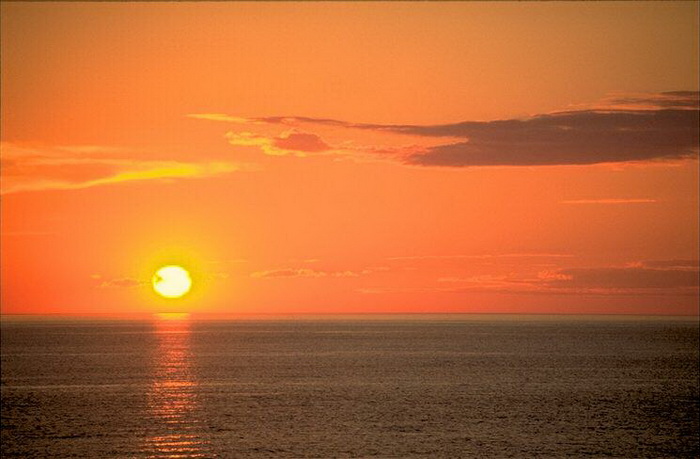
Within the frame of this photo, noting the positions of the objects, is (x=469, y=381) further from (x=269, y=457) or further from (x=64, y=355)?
(x=64, y=355)

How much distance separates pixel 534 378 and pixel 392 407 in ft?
156

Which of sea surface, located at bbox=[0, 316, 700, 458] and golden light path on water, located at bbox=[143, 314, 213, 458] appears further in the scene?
sea surface, located at bbox=[0, 316, 700, 458]

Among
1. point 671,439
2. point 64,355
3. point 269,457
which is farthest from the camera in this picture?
point 64,355

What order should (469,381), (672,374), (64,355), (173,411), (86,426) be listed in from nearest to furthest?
(86,426) → (173,411) → (469,381) → (672,374) → (64,355)

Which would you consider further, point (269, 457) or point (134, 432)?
point (134, 432)

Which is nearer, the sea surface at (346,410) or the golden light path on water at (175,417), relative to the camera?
the golden light path on water at (175,417)

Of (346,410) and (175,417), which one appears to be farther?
(346,410)

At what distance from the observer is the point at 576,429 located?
8112 centimetres

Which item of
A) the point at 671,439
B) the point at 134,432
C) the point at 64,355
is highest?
the point at 64,355

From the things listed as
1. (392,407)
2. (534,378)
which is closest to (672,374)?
(534,378)

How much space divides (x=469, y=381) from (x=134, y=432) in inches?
2527

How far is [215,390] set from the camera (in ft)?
368

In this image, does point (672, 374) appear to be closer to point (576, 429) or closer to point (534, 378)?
point (534, 378)

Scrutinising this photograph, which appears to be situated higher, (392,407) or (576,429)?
(392,407)
